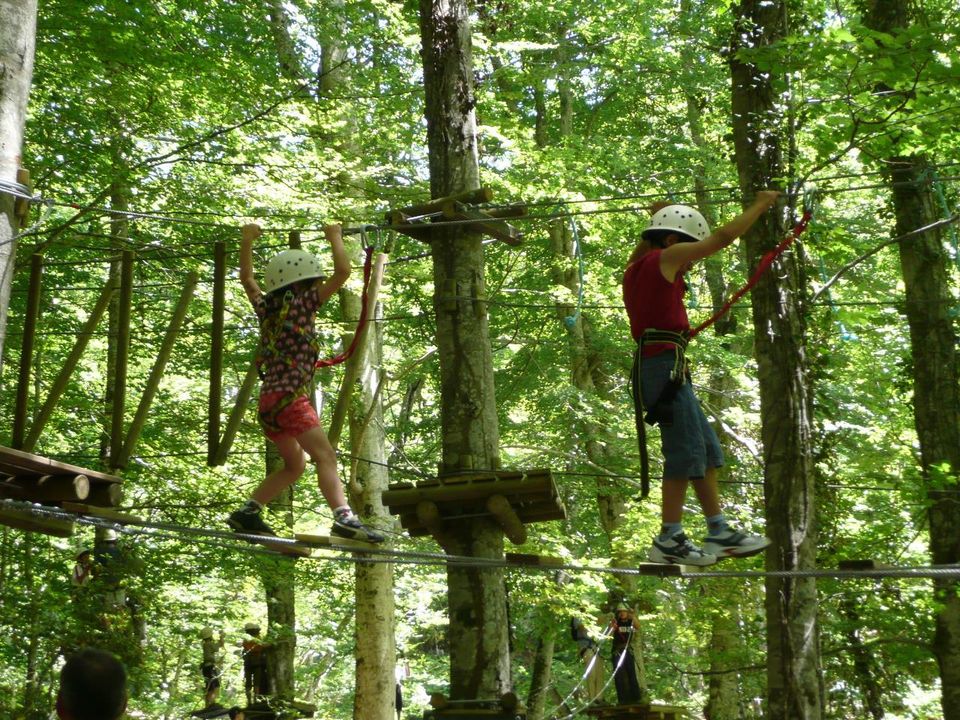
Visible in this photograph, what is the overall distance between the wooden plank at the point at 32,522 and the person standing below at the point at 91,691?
3975 mm

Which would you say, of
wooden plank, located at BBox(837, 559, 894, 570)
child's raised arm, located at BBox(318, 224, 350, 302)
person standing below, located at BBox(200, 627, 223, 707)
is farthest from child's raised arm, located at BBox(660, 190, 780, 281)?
person standing below, located at BBox(200, 627, 223, 707)

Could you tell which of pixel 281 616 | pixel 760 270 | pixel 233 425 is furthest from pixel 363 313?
pixel 281 616

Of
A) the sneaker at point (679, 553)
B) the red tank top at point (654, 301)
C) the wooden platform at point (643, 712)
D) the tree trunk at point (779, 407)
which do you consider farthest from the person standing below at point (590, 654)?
the red tank top at point (654, 301)

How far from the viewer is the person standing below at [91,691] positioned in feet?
7.70

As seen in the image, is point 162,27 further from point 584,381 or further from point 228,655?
point 228,655

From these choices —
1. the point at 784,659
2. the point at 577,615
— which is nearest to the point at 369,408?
the point at 577,615

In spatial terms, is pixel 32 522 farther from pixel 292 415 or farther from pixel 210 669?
pixel 210 669

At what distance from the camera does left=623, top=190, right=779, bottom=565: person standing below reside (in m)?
5.15

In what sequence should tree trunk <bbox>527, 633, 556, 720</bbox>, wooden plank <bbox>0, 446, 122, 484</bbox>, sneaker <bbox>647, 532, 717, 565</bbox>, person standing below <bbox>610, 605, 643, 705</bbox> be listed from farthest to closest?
tree trunk <bbox>527, 633, 556, 720</bbox> < person standing below <bbox>610, 605, 643, 705</bbox> < wooden plank <bbox>0, 446, 122, 484</bbox> < sneaker <bbox>647, 532, 717, 565</bbox>

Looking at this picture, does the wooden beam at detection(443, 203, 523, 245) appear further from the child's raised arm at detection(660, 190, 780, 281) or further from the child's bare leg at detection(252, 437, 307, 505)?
the child's raised arm at detection(660, 190, 780, 281)

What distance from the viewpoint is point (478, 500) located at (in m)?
6.53

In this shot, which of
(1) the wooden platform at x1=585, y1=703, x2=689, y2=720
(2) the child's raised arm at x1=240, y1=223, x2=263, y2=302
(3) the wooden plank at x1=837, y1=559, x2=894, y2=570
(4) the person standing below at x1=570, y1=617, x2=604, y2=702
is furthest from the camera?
(4) the person standing below at x1=570, y1=617, x2=604, y2=702

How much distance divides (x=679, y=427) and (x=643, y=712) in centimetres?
764

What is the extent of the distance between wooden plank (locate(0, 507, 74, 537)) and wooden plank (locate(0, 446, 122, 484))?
0.23 meters
